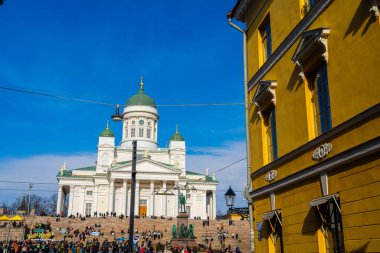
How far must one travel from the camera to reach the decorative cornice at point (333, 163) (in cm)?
797

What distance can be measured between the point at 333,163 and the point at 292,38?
13.8 ft

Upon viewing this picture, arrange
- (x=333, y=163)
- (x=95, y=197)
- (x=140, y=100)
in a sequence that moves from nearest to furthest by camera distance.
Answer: (x=333, y=163), (x=95, y=197), (x=140, y=100)

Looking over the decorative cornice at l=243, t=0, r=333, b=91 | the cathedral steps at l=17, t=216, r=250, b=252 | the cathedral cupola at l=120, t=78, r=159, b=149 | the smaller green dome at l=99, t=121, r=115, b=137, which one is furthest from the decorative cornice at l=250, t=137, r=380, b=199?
the smaller green dome at l=99, t=121, r=115, b=137

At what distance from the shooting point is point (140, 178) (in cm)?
7438

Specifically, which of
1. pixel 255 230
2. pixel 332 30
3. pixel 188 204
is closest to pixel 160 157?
pixel 188 204

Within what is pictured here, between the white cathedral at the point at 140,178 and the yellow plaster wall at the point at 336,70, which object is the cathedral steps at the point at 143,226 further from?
the yellow plaster wall at the point at 336,70

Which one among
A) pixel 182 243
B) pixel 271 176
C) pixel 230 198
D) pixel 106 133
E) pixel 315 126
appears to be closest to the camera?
pixel 315 126

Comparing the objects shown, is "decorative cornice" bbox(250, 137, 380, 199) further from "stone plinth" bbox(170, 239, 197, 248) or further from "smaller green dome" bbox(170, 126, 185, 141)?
"smaller green dome" bbox(170, 126, 185, 141)

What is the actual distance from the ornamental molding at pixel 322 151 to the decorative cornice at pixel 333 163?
7.2 inches

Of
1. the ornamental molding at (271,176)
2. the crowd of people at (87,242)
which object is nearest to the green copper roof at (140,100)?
the crowd of people at (87,242)

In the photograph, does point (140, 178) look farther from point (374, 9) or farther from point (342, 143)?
point (374, 9)

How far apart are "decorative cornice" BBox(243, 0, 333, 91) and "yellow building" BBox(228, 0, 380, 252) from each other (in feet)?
0.10

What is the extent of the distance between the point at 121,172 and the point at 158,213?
1042cm

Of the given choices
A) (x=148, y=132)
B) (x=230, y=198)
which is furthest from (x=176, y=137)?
(x=230, y=198)
